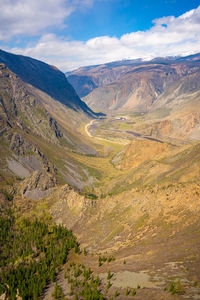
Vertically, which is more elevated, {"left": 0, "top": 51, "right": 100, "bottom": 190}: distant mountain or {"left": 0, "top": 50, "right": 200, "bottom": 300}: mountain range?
{"left": 0, "top": 51, "right": 100, "bottom": 190}: distant mountain

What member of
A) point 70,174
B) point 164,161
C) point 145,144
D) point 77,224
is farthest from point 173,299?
point 145,144

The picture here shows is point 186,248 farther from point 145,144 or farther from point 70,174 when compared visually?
point 145,144

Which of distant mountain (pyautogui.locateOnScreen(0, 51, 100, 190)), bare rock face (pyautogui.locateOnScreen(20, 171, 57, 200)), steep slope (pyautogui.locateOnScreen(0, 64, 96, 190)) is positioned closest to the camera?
bare rock face (pyautogui.locateOnScreen(20, 171, 57, 200))

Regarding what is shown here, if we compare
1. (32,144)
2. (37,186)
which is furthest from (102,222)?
(32,144)

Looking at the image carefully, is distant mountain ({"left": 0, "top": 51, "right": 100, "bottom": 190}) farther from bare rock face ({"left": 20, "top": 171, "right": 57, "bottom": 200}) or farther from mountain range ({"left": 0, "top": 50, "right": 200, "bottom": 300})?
mountain range ({"left": 0, "top": 50, "right": 200, "bottom": 300})

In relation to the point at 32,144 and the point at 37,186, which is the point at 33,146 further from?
the point at 37,186

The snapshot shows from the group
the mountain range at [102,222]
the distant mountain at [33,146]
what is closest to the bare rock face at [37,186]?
the distant mountain at [33,146]

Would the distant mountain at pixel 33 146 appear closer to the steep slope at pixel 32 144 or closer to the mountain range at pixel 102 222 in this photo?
the steep slope at pixel 32 144

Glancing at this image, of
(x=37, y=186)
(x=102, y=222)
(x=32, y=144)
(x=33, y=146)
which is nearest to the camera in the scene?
(x=102, y=222)

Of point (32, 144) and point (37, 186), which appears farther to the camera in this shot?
point (32, 144)

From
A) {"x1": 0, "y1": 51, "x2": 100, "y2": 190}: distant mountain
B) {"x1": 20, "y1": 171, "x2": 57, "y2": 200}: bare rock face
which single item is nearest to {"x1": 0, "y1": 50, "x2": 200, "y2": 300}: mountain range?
{"x1": 20, "y1": 171, "x2": 57, "y2": 200}: bare rock face

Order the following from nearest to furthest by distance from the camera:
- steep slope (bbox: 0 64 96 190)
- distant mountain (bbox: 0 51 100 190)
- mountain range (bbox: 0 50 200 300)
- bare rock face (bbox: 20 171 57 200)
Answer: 1. mountain range (bbox: 0 50 200 300)
2. bare rock face (bbox: 20 171 57 200)
3. distant mountain (bbox: 0 51 100 190)
4. steep slope (bbox: 0 64 96 190)
